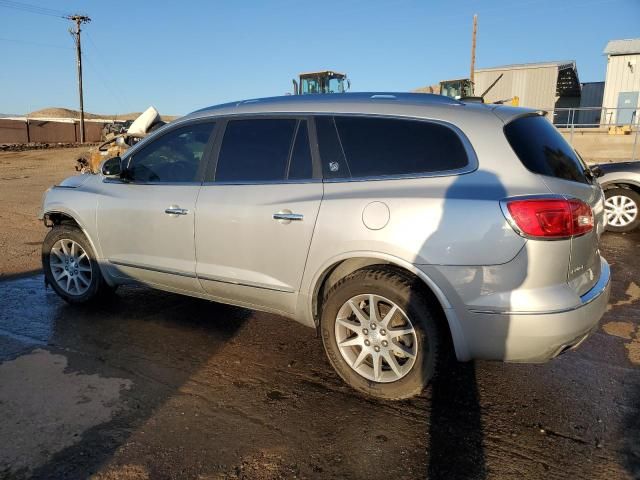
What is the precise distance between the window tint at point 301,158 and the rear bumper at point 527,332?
1.41m

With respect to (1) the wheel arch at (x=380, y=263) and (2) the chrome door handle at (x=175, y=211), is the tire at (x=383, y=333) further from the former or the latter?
(2) the chrome door handle at (x=175, y=211)

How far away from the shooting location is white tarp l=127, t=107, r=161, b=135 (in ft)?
53.4

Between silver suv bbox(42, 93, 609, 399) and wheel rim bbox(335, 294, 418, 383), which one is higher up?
silver suv bbox(42, 93, 609, 399)

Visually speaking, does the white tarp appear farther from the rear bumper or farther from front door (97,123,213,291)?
the rear bumper

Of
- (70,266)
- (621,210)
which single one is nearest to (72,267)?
(70,266)

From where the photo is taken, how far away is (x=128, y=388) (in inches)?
130

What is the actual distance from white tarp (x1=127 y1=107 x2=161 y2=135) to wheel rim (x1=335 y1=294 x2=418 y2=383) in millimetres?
14641

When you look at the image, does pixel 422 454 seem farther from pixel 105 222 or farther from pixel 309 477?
pixel 105 222

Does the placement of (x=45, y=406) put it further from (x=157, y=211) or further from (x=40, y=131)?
(x=40, y=131)

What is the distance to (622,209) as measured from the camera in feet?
26.8

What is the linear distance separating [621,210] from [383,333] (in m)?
6.78

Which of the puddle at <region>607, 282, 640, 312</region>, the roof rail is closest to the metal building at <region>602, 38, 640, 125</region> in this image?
the puddle at <region>607, 282, 640, 312</region>

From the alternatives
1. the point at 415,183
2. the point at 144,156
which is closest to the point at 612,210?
the point at 415,183

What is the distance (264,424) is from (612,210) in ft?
24.5
